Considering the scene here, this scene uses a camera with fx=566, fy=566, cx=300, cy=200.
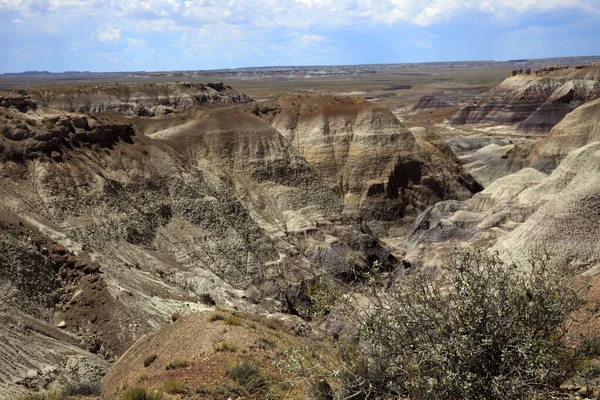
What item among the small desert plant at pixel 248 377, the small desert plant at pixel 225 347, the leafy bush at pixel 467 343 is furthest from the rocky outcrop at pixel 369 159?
the leafy bush at pixel 467 343

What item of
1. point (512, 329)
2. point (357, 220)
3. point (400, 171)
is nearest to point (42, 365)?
point (512, 329)

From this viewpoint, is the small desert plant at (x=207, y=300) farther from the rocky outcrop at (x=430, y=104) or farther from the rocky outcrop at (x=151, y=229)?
the rocky outcrop at (x=430, y=104)

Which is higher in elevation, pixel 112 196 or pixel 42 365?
pixel 112 196

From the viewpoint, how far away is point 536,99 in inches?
3735

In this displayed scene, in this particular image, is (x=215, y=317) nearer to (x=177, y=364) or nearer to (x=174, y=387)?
(x=177, y=364)

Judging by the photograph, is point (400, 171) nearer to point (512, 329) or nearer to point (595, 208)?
point (595, 208)

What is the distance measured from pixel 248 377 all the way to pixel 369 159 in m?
38.3

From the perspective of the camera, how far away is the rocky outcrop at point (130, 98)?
80188 millimetres

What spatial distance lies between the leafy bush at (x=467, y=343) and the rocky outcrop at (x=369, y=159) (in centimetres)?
3634

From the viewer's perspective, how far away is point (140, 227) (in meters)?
30.3

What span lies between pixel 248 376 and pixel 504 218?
28.4 m

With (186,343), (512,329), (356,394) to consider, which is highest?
(512,329)

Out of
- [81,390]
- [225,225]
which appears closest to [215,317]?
[81,390]

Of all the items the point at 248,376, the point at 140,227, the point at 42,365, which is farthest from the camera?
the point at 140,227
